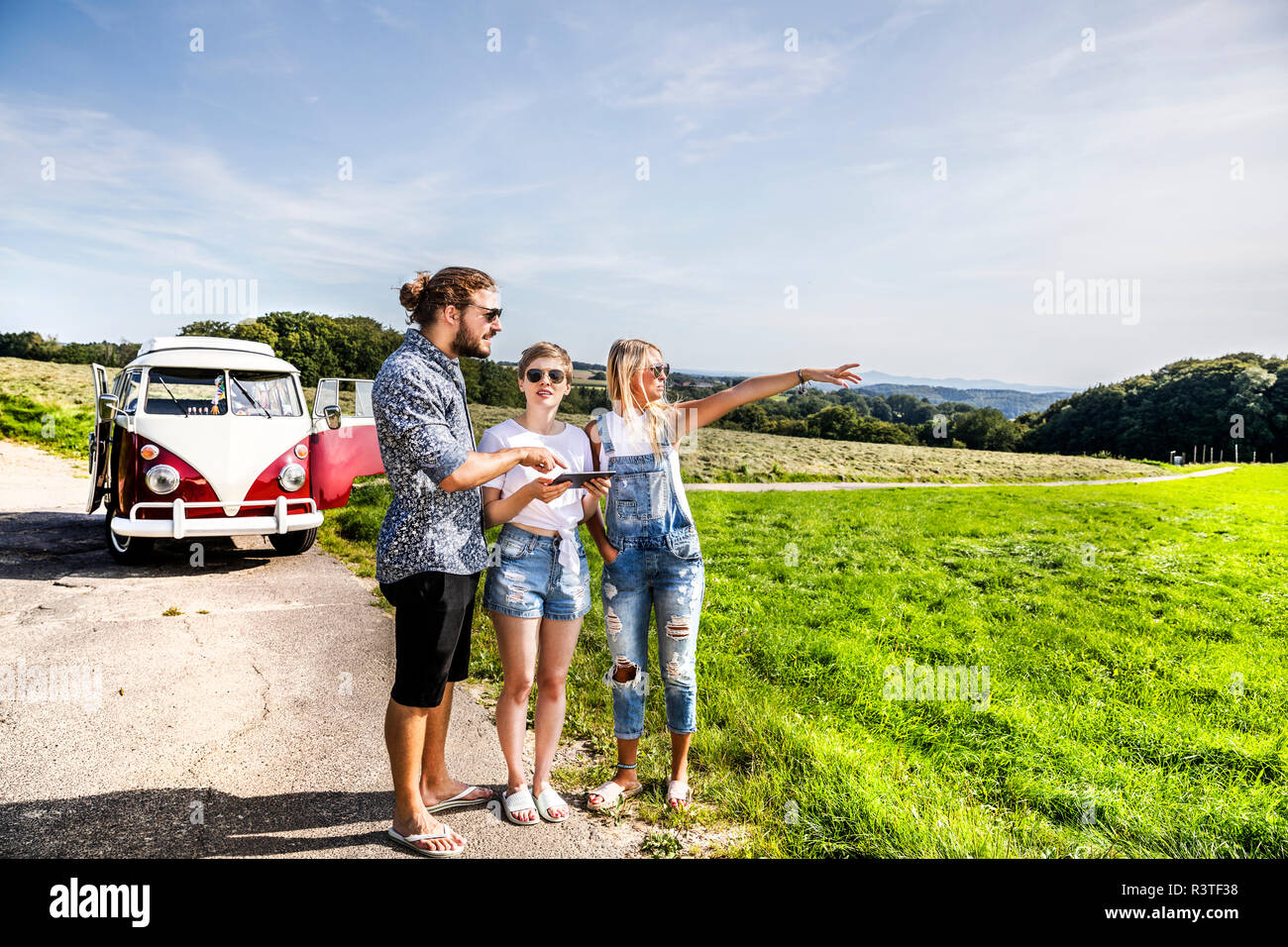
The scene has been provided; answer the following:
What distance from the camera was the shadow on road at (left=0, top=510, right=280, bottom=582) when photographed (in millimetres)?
7664

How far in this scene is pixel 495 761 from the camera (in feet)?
12.3

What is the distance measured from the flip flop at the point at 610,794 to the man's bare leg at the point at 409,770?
64 centimetres

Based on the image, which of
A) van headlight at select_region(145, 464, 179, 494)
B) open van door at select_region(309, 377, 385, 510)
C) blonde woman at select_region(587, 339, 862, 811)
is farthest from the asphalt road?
open van door at select_region(309, 377, 385, 510)

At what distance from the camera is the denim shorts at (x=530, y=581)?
3.01 m

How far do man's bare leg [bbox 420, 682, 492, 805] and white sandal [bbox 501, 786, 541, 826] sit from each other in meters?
0.21

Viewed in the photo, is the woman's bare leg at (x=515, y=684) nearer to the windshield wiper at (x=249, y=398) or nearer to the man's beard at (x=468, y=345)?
the man's beard at (x=468, y=345)

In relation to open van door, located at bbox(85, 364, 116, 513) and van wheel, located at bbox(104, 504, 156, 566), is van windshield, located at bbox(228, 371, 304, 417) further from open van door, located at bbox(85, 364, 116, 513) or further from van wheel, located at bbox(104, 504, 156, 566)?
van wheel, located at bbox(104, 504, 156, 566)

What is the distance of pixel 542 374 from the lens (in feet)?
10.2

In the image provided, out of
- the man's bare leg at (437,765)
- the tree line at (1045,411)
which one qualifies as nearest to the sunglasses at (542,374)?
the man's bare leg at (437,765)
